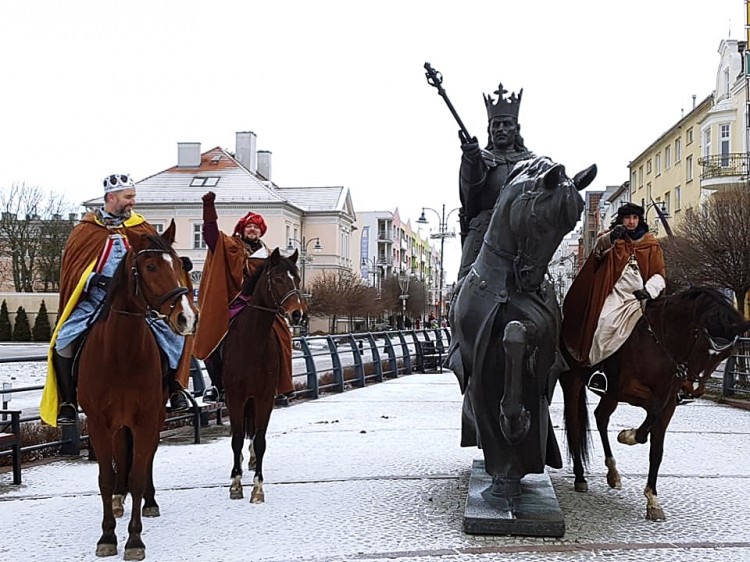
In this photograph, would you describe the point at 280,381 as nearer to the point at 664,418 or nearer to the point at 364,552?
the point at 364,552

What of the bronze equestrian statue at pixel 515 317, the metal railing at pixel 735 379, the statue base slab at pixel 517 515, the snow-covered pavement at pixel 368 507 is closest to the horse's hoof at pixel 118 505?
the snow-covered pavement at pixel 368 507

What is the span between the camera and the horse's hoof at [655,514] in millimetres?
6578

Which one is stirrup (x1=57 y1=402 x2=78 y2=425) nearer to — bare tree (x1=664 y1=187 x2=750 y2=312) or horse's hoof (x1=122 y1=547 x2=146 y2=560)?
horse's hoof (x1=122 y1=547 x2=146 y2=560)

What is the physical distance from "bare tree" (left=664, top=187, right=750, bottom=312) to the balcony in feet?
48.1

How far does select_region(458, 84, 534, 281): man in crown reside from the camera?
7074 mm

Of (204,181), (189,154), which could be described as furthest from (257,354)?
(189,154)

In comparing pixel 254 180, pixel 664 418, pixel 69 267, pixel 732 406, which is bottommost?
pixel 732 406

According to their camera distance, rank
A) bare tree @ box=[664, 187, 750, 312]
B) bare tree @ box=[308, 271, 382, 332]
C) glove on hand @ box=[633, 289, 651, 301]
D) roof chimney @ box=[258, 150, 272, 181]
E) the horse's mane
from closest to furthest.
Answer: the horse's mane → glove on hand @ box=[633, 289, 651, 301] → bare tree @ box=[664, 187, 750, 312] → bare tree @ box=[308, 271, 382, 332] → roof chimney @ box=[258, 150, 272, 181]

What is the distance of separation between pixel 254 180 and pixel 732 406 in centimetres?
4961

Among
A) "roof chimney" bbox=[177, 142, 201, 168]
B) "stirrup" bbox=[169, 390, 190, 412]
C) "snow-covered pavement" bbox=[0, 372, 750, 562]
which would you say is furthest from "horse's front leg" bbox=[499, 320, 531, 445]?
"roof chimney" bbox=[177, 142, 201, 168]

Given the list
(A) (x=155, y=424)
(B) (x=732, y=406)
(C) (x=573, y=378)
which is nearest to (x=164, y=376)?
(A) (x=155, y=424)

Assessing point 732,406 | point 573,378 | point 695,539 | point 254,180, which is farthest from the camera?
point 254,180

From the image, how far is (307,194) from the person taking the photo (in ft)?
233

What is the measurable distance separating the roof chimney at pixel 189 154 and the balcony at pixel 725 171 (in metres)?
39.3
